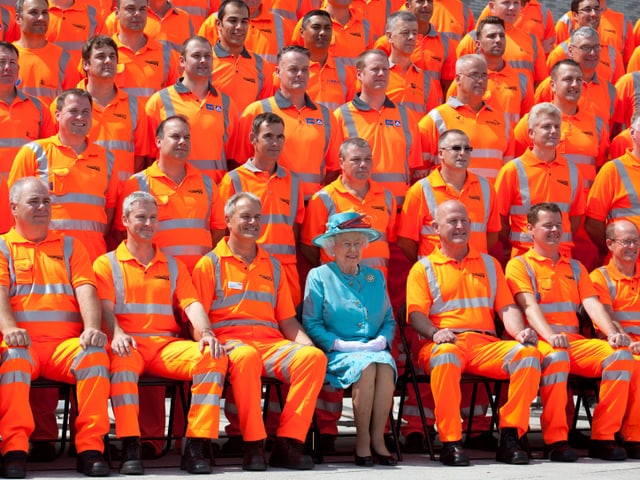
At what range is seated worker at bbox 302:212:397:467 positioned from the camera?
25.2ft

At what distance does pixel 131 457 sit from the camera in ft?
23.2

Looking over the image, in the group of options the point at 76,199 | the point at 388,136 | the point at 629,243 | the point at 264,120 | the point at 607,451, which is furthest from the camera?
the point at 388,136

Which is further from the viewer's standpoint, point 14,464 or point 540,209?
point 540,209

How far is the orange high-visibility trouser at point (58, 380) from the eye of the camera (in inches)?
270

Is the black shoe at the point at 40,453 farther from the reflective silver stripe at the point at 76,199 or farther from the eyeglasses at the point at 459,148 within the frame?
the eyeglasses at the point at 459,148

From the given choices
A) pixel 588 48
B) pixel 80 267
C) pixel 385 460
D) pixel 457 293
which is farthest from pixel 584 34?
pixel 80 267

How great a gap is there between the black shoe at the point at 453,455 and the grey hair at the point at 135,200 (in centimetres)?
239

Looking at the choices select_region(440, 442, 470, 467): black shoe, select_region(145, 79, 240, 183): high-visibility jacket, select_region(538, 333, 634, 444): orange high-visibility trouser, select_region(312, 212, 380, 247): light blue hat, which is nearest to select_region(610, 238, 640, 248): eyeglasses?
select_region(538, 333, 634, 444): orange high-visibility trouser

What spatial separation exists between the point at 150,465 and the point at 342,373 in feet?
4.32

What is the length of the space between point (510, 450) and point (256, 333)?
1782mm

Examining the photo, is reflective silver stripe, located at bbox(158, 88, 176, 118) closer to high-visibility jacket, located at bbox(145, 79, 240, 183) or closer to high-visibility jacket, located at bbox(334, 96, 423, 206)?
high-visibility jacket, located at bbox(145, 79, 240, 183)

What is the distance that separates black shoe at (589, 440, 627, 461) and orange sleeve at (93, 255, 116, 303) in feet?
10.9

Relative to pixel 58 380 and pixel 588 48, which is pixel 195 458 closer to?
pixel 58 380

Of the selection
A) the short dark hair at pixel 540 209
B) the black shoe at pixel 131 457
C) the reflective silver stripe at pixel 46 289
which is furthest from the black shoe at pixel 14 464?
the short dark hair at pixel 540 209
